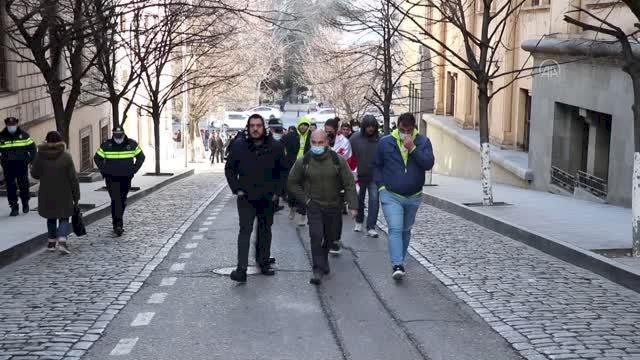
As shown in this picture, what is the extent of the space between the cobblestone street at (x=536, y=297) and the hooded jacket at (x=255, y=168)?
7.01 ft

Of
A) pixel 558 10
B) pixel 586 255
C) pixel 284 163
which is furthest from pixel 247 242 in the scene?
→ pixel 558 10

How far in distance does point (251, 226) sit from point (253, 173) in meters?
0.58

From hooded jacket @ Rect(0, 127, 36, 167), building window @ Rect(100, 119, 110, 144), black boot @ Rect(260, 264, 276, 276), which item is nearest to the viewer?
black boot @ Rect(260, 264, 276, 276)

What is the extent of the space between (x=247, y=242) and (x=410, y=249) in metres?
3.19

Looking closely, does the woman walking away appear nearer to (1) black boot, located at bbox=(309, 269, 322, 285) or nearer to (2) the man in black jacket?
(2) the man in black jacket

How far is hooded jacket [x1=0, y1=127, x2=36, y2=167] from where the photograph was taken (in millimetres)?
15266

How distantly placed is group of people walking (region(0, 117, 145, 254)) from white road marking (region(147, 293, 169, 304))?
3.18m

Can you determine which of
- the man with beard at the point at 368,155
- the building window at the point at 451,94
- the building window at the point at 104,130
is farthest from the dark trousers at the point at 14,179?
the building window at the point at 451,94

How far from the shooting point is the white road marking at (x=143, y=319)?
8.00 metres

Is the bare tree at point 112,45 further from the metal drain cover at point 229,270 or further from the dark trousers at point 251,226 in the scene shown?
the metal drain cover at point 229,270

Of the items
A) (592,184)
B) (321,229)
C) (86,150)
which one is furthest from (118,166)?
(86,150)

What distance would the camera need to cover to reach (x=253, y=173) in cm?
1001

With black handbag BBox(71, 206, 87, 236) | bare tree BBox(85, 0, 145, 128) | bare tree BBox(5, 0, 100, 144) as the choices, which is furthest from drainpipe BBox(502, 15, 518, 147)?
black handbag BBox(71, 206, 87, 236)

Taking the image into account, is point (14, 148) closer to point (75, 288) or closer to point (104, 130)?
point (75, 288)
